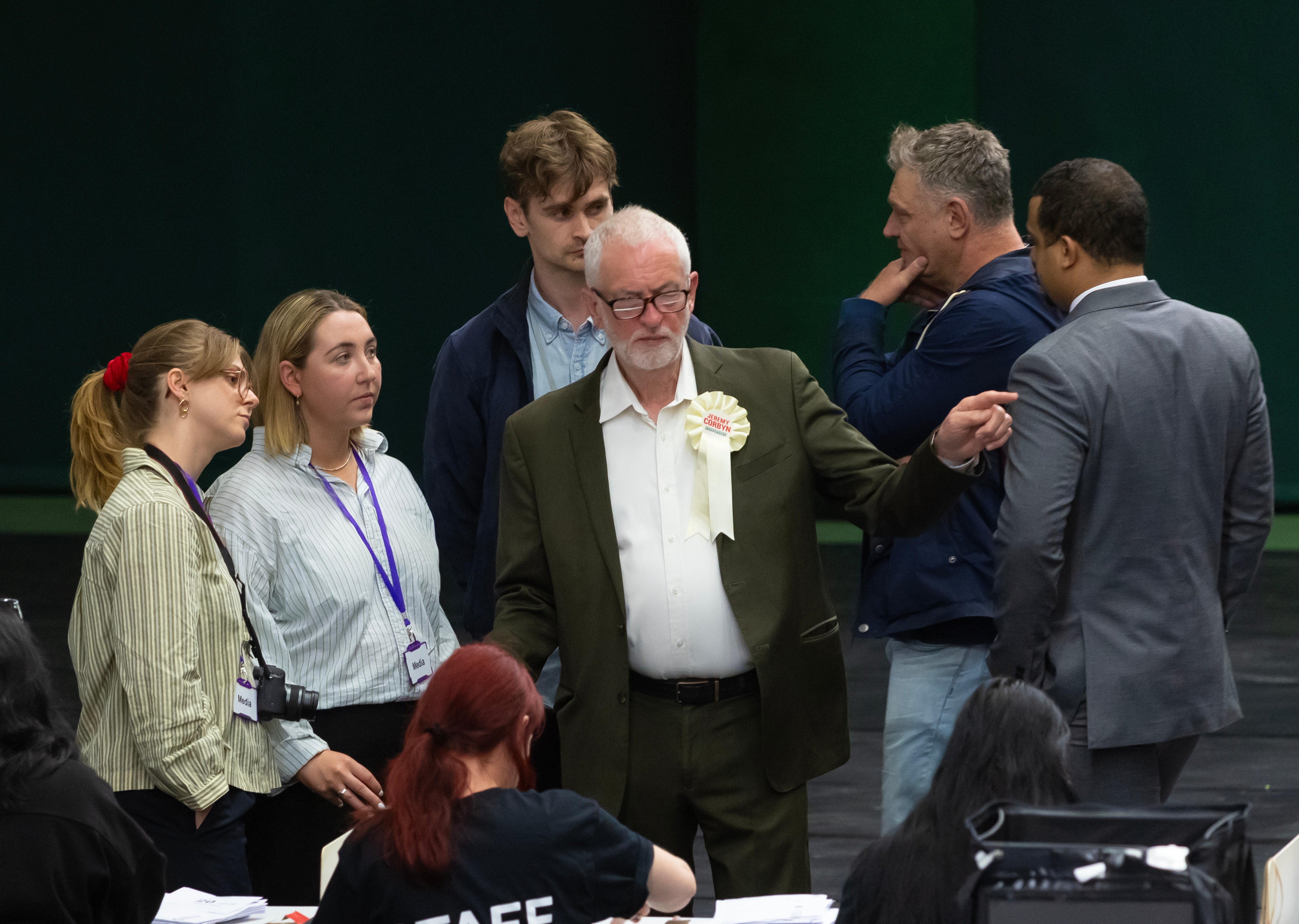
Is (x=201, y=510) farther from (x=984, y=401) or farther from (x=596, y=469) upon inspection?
(x=984, y=401)

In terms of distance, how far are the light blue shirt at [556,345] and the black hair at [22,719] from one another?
1481 millimetres

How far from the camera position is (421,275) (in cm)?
1101

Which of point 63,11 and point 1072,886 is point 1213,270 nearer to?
point 63,11

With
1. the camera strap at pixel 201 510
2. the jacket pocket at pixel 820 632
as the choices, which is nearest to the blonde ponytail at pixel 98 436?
the camera strap at pixel 201 510

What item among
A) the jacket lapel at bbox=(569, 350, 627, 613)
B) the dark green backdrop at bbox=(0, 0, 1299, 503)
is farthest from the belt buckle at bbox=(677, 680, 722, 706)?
the dark green backdrop at bbox=(0, 0, 1299, 503)

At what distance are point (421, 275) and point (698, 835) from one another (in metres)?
6.91

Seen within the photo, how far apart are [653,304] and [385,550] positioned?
835mm

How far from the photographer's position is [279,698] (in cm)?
275

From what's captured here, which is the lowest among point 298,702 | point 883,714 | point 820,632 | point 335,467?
point 883,714

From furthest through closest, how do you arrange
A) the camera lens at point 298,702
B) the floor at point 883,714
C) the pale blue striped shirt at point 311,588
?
the floor at point 883,714, the pale blue striped shirt at point 311,588, the camera lens at point 298,702

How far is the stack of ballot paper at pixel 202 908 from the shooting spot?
7.49 feet

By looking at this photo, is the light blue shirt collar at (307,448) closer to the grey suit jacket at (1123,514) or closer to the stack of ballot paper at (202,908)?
the stack of ballot paper at (202,908)

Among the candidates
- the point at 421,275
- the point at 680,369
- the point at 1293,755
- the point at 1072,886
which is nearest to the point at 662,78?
the point at 421,275

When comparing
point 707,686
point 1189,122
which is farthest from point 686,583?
point 1189,122
